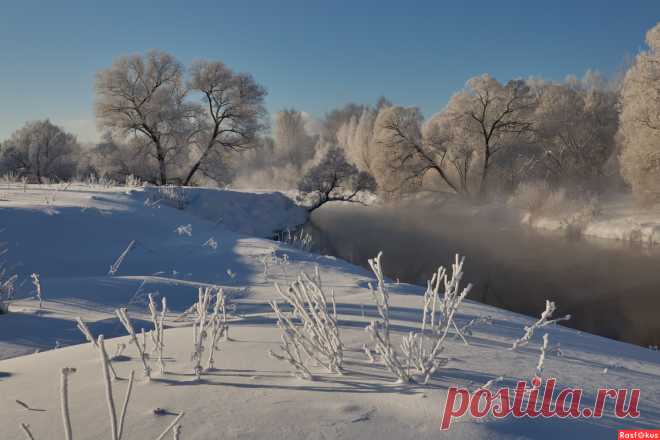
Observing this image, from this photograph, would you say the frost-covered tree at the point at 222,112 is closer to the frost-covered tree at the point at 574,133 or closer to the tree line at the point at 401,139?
the tree line at the point at 401,139

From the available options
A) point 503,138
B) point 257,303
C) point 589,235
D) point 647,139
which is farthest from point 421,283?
point 503,138

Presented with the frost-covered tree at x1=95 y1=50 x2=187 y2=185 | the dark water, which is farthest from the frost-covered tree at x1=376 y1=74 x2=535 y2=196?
the frost-covered tree at x1=95 y1=50 x2=187 y2=185

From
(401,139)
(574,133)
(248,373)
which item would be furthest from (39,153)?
(574,133)

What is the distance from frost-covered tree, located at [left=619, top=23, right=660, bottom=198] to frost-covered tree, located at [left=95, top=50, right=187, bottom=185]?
21.2 metres

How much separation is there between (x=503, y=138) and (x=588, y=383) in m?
29.0

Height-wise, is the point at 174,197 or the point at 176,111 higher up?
the point at 176,111

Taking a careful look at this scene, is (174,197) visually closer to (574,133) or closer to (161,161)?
(161,161)

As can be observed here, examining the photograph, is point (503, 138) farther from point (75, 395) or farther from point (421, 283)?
point (75, 395)

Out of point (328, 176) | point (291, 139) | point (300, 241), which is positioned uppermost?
point (291, 139)

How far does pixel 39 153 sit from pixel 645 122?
37.4 m

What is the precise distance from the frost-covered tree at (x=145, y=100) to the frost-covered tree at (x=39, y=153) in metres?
13.0

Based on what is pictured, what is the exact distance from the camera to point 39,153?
32.0 meters

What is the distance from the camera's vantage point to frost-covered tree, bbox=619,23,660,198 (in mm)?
16312

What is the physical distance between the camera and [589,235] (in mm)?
17641
